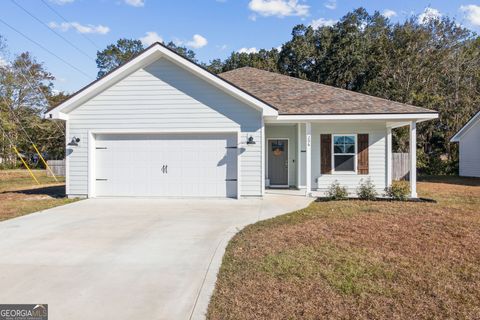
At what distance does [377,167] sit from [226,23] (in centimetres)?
1188

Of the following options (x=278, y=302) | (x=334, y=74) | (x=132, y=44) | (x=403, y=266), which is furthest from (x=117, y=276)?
A: (x=132, y=44)

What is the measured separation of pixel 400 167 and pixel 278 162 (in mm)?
8850

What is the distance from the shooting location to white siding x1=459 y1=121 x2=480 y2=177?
21125mm

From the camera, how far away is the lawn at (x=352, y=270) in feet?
11.9

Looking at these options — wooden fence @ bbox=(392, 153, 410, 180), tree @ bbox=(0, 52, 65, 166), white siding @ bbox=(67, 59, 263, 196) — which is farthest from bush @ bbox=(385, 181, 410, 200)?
tree @ bbox=(0, 52, 65, 166)

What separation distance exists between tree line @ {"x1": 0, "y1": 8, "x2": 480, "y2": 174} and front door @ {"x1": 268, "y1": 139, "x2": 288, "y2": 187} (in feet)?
44.3

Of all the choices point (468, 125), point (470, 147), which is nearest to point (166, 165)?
→ point (468, 125)

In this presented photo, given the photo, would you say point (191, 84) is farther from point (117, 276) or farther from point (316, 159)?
point (117, 276)

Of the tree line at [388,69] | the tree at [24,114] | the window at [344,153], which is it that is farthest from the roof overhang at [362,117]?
the tree at [24,114]

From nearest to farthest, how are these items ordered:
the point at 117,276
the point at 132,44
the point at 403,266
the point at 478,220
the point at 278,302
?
the point at 278,302
the point at 117,276
the point at 403,266
the point at 478,220
the point at 132,44

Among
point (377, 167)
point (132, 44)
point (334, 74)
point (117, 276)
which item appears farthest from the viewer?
point (132, 44)

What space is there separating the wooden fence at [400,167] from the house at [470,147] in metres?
5.16

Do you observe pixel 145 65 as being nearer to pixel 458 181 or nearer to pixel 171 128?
pixel 171 128

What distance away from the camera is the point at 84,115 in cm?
1176
